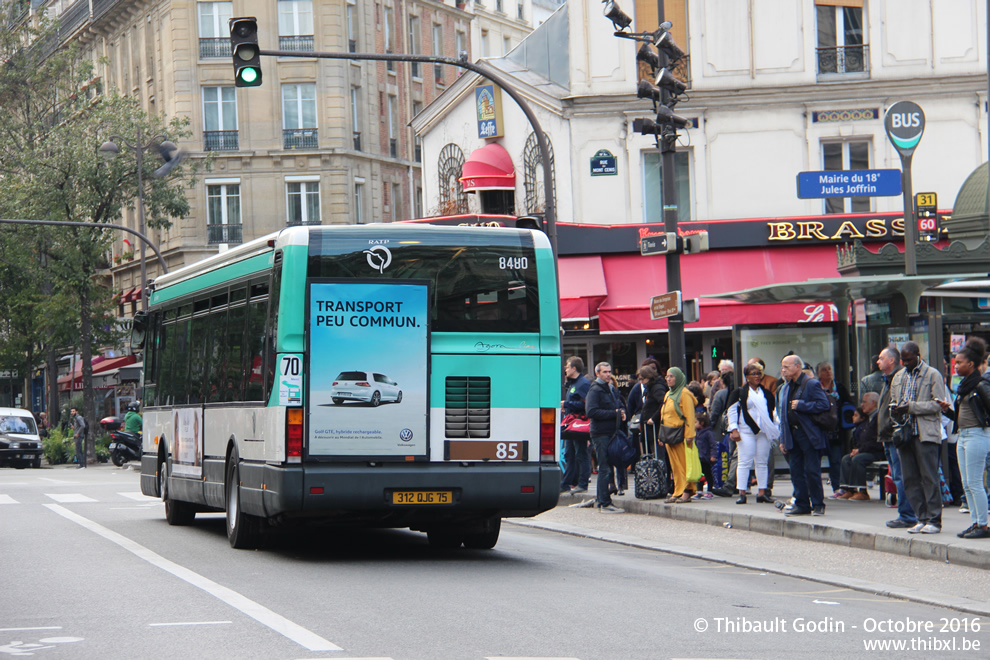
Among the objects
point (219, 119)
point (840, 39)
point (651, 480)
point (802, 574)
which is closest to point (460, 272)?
point (802, 574)

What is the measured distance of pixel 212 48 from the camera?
163 feet

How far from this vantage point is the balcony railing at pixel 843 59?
3073 cm

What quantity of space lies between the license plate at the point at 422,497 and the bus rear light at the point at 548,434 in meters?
0.92

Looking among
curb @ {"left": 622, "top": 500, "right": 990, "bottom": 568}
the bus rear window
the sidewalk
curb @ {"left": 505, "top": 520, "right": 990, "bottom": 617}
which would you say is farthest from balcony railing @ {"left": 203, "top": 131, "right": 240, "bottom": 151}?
the bus rear window

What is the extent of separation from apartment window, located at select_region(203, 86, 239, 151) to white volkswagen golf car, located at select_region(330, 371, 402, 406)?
3941 centimetres

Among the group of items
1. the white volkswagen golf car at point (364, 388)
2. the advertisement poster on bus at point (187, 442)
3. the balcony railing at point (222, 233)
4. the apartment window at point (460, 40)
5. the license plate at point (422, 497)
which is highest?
the apartment window at point (460, 40)

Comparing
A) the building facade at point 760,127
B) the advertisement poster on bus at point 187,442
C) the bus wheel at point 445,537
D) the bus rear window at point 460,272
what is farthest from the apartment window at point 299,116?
the bus rear window at point 460,272

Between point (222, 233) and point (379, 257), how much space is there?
38628mm

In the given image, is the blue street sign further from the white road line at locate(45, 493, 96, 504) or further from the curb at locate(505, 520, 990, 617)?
the white road line at locate(45, 493, 96, 504)

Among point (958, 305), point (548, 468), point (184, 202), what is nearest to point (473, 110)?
point (184, 202)

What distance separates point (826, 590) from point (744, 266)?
66.8 feet

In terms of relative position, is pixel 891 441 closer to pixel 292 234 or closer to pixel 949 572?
pixel 949 572

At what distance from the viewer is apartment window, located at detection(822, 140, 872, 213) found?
101 ft

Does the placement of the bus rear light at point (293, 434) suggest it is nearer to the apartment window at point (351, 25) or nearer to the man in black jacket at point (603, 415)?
the man in black jacket at point (603, 415)
